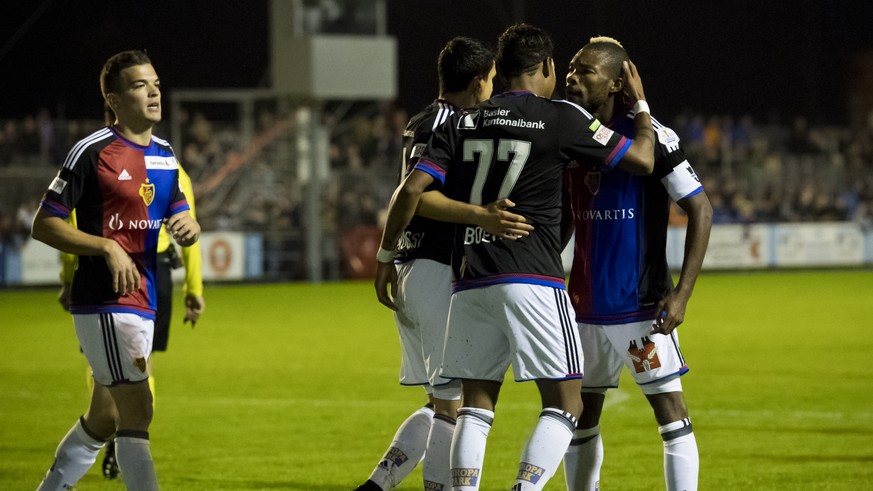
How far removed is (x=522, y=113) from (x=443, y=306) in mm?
1206

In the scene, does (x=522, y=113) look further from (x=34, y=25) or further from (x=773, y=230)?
(x=34, y=25)

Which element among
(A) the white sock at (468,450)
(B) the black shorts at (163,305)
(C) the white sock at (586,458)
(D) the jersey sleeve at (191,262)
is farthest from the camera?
(B) the black shorts at (163,305)

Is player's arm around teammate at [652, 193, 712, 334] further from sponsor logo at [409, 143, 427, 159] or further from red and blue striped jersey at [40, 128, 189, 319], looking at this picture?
red and blue striped jersey at [40, 128, 189, 319]

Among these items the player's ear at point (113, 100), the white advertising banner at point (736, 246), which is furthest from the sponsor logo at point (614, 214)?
the white advertising banner at point (736, 246)

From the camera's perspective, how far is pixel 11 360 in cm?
1451

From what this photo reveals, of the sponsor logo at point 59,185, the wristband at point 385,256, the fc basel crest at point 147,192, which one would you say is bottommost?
the wristband at point 385,256

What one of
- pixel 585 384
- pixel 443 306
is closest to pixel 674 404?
pixel 585 384

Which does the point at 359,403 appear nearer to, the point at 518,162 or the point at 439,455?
the point at 439,455

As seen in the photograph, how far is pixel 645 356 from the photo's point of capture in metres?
5.50

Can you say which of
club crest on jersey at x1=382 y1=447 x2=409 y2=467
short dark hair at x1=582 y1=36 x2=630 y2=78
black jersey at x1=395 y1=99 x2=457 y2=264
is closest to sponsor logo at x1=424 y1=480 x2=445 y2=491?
club crest on jersey at x1=382 y1=447 x2=409 y2=467

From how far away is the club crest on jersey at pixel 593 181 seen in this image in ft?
18.4

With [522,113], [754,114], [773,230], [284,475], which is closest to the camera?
[522,113]

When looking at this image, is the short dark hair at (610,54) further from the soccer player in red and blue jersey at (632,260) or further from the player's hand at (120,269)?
the player's hand at (120,269)

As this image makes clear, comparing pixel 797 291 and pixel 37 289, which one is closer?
pixel 797 291
